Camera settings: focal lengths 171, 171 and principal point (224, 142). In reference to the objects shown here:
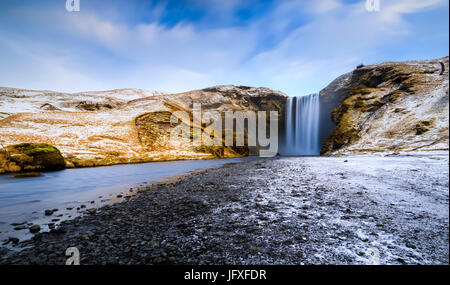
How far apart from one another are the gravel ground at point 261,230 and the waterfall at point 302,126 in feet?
216

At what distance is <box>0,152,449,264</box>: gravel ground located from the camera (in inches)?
157

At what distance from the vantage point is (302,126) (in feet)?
243

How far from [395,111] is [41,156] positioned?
64.1 metres

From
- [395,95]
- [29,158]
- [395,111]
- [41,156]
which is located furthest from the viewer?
[395,95]

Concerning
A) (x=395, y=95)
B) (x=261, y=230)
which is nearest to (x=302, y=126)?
(x=395, y=95)

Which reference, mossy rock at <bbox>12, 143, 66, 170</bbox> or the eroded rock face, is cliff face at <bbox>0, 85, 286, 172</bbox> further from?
the eroded rock face

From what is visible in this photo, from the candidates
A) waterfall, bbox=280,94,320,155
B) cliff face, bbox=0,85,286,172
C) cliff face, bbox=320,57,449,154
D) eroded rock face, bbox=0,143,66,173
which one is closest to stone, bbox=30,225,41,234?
eroded rock face, bbox=0,143,66,173

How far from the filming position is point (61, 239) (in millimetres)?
4781

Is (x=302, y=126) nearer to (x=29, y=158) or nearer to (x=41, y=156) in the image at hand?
(x=41, y=156)

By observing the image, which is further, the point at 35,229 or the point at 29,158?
the point at 29,158

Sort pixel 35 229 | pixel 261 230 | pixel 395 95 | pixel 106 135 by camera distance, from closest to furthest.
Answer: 1. pixel 261 230
2. pixel 35 229
3. pixel 106 135
4. pixel 395 95

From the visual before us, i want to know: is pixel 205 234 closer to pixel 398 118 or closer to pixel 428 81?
pixel 398 118
